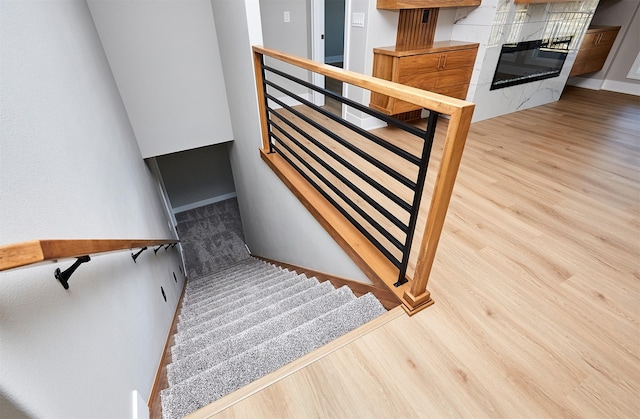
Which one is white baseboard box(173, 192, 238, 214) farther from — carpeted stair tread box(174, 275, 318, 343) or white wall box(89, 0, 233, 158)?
carpeted stair tread box(174, 275, 318, 343)

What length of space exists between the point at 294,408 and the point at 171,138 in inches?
139

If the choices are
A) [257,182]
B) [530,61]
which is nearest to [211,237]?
[257,182]

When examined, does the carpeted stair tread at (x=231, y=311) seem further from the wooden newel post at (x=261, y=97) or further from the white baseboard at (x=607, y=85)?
the white baseboard at (x=607, y=85)

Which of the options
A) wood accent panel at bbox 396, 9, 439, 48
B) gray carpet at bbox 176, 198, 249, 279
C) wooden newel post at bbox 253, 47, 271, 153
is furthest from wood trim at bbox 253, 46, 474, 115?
gray carpet at bbox 176, 198, 249, 279

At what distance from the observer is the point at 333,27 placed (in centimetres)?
740

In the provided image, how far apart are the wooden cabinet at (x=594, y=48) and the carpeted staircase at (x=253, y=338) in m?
5.34

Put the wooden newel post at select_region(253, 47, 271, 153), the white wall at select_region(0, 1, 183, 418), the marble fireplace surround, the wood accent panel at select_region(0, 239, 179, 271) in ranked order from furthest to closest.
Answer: the marble fireplace surround
the wooden newel post at select_region(253, 47, 271, 153)
the white wall at select_region(0, 1, 183, 418)
the wood accent panel at select_region(0, 239, 179, 271)

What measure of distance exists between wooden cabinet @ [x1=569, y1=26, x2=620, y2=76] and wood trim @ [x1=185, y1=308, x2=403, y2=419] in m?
5.42

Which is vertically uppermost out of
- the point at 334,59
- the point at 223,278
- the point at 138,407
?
the point at 334,59

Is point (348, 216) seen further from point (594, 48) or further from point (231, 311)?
point (594, 48)

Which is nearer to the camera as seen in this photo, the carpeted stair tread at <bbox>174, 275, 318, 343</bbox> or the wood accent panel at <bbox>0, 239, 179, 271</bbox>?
the wood accent panel at <bbox>0, 239, 179, 271</bbox>

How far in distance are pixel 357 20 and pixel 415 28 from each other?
0.68 m

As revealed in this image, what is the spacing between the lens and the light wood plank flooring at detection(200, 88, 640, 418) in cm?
114

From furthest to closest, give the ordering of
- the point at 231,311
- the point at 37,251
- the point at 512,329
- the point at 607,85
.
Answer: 1. the point at 607,85
2. the point at 231,311
3. the point at 512,329
4. the point at 37,251
